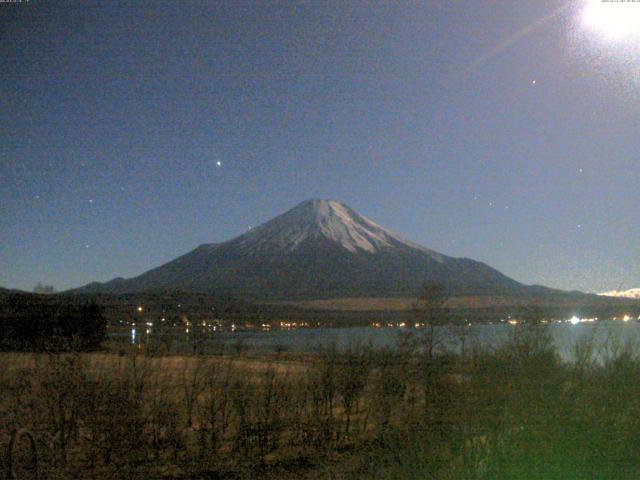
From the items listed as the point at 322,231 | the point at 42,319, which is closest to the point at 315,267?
the point at 322,231

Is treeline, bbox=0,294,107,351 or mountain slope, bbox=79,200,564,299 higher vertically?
mountain slope, bbox=79,200,564,299

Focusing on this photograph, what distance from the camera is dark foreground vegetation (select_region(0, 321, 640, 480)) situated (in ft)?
20.9

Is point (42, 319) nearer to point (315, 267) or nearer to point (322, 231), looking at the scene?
point (315, 267)

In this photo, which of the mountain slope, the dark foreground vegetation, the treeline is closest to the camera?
the dark foreground vegetation

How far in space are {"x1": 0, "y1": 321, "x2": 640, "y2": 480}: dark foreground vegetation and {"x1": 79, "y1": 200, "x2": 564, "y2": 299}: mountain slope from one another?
7570 cm

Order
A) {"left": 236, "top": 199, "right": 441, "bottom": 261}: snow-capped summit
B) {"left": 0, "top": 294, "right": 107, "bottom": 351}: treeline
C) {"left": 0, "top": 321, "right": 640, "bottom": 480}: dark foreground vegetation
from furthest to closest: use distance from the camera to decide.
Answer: {"left": 236, "top": 199, "right": 441, "bottom": 261}: snow-capped summit < {"left": 0, "top": 294, "right": 107, "bottom": 351}: treeline < {"left": 0, "top": 321, "right": 640, "bottom": 480}: dark foreground vegetation

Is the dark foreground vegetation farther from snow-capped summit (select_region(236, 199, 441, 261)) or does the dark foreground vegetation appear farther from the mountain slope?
snow-capped summit (select_region(236, 199, 441, 261))

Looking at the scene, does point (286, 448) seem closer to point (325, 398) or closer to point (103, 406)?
point (325, 398)

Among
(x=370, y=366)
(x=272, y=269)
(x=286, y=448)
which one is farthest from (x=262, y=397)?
(x=272, y=269)

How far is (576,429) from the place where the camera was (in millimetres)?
6434

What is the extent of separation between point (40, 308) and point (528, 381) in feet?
85.8

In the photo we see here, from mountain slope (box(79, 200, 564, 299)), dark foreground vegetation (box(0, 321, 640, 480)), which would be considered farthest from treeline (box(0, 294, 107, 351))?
mountain slope (box(79, 200, 564, 299))

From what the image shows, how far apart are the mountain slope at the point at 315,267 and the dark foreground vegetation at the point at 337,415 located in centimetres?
7570

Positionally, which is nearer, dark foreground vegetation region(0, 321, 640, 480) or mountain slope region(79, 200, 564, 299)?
dark foreground vegetation region(0, 321, 640, 480)
